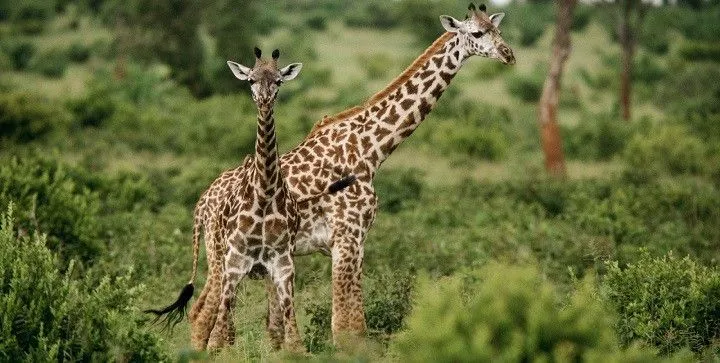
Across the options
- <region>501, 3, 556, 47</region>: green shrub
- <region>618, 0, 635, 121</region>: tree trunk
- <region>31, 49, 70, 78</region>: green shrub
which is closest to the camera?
<region>618, 0, 635, 121</region>: tree trunk

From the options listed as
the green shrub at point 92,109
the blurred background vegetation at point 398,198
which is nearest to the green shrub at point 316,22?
the blurred background vegetation at point 398,198

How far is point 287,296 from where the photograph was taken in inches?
262

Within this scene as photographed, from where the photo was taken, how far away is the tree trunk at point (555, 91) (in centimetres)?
1695

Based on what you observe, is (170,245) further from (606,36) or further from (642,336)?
(606,36)

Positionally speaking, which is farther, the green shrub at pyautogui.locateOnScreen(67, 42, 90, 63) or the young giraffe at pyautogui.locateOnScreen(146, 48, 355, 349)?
the green shrub at pyautogui.locateOnScreen(67, 42, 90, 63)

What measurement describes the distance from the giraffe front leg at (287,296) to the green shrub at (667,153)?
34.8 ft

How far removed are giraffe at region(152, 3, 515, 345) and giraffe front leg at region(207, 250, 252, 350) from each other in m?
0.47

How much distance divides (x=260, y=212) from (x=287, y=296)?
566 mm

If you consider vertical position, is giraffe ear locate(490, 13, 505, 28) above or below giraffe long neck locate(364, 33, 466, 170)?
above

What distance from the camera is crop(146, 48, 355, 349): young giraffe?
640 centimetres

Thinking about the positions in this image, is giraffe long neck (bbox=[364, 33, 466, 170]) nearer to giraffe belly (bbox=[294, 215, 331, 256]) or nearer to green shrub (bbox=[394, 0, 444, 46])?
giraffe belly (bbox=[294, 215, 331, 256])

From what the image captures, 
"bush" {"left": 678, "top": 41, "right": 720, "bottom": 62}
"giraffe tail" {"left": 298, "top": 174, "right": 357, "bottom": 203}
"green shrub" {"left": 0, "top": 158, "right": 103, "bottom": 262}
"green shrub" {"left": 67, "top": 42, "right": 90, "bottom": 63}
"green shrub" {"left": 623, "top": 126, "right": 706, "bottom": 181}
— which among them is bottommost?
"giraffe tail" {"left": 298, "top": 174, "right": 357, "bottom": 203}

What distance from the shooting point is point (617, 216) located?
10.9 meters

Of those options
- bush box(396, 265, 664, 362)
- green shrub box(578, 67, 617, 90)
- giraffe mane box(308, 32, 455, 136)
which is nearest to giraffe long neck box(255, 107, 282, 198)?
giraffe mane box(308, 32, 455, 136)
